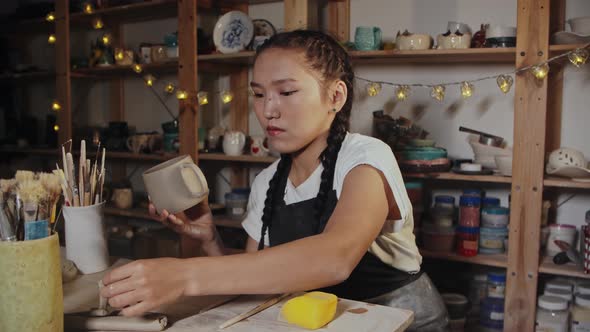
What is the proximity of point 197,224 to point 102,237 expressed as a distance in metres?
0.25

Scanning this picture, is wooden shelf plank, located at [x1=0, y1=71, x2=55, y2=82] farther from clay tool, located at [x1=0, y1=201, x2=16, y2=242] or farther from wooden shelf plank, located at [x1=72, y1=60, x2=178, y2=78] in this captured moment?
clay tool, located at [x1=0, y1=201, x2=16, y2=242]

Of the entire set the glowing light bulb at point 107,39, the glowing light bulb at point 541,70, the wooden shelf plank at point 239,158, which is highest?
the glowing light bulb at point 107,39

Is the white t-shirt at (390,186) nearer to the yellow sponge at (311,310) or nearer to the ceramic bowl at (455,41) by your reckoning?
the yellow sponge at (311,310)

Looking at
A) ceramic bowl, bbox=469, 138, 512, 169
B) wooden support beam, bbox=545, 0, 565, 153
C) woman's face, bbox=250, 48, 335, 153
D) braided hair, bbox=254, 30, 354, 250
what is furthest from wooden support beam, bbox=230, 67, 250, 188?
woman's face, bbox=250, 48, 335, 153

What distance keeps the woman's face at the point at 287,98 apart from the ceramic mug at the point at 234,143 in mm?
1719

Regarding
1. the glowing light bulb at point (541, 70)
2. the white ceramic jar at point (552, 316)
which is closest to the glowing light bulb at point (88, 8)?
the glowing light bulb at point (541, 70)

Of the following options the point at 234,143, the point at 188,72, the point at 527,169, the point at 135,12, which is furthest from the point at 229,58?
the point at 527,169

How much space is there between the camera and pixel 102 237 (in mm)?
1201

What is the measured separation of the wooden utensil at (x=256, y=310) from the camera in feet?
2.83

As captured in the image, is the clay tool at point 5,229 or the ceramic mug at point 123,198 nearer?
the clay tool at point 5,229

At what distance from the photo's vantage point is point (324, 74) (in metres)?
1.35

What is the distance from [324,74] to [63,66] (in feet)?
9.40

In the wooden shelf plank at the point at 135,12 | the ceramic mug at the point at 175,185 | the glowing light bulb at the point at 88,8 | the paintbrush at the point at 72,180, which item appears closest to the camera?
the paintbrush at the point at 72,180

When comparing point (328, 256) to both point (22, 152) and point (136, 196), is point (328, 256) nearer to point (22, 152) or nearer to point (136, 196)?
point (136, 196)
